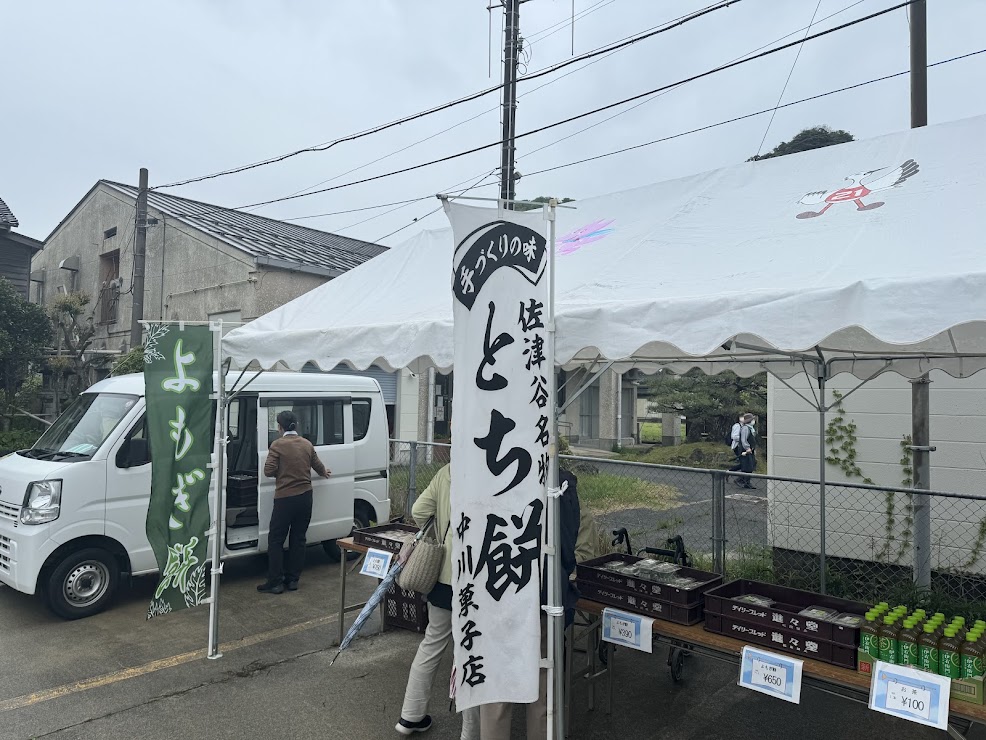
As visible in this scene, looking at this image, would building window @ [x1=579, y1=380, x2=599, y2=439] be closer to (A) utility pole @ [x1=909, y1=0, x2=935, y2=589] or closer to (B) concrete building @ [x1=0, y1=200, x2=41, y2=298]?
(B) concrete building @ [x1=0, y1=200, x2=41, y2=298]

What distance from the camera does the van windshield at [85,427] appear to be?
19.4 ft

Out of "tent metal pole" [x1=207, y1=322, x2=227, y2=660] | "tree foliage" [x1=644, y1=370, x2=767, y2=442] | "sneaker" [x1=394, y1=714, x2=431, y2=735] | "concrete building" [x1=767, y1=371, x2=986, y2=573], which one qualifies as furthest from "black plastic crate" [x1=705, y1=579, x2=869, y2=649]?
"tree foliage" [x1=644, y1=370, x2=767, y2=442]

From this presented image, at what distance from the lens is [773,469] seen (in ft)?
23.4

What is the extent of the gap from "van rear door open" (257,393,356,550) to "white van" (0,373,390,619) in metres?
0.01

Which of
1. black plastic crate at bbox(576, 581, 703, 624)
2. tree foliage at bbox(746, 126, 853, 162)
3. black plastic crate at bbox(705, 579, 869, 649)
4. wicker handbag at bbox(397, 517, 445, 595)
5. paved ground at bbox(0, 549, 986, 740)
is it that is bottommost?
paved ground at bbox(0, 549, 986, 740)

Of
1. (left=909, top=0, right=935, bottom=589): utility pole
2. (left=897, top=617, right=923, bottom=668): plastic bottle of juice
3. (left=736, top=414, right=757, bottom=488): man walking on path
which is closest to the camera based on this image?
(left=897, top=617, right=923, bottom=668): plastic bottle of juice

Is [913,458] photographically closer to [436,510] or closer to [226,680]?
[436,510]

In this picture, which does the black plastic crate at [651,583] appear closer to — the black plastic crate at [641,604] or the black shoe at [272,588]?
the black plastic crate at [641,604]

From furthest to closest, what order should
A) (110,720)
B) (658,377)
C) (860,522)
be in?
1. (658,377)
2. (860,522)
3. (110,720)

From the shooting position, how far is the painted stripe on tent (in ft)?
13.8

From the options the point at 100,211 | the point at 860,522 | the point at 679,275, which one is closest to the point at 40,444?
the point at 679,275

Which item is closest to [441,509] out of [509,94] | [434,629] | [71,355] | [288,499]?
[434,629]

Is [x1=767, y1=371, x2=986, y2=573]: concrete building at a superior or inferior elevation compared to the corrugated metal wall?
inferior

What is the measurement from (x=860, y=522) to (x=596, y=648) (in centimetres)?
372
